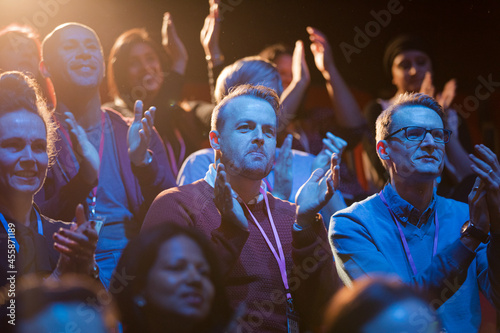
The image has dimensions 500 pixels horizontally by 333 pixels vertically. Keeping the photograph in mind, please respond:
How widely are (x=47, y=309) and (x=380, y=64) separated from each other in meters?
4.44

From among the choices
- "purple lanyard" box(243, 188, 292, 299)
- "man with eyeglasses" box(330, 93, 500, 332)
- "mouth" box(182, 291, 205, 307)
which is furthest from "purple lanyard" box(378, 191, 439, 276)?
"mouth" box(182, 291, 205, 307)

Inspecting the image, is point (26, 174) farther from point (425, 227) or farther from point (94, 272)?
point (425, 227)

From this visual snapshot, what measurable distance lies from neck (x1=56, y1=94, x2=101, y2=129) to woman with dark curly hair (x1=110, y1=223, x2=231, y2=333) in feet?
4.94

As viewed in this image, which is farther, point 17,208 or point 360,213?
point 360,213

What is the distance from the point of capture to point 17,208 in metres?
2.83

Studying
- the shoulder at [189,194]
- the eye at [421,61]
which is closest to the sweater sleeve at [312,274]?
the shoulder at [189,194]

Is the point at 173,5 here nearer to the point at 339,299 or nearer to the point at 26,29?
the point at 26,29

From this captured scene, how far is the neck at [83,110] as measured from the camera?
3533 mm

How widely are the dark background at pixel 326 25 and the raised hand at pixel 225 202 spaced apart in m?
2.03

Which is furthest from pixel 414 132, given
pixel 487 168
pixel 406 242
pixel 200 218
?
pixel 200 218

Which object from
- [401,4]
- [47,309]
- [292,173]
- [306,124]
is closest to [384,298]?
[47,309]

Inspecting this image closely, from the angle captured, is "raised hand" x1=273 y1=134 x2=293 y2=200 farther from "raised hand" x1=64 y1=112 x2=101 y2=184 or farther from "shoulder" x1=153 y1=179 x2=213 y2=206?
"raised hand" x1=64 y1=112 x2=101 y2=184

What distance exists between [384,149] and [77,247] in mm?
1588

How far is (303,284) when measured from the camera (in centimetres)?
286
